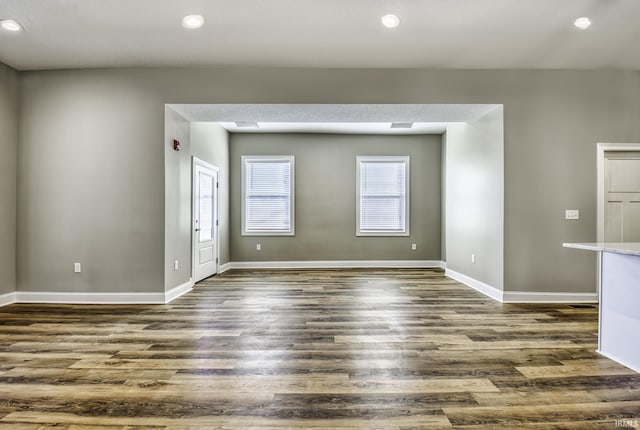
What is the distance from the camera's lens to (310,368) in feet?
8.10

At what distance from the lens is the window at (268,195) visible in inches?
298

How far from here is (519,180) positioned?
4.40 metres

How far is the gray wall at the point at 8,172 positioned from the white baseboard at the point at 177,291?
1.93 meters

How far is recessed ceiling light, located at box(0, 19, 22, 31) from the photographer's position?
347cm

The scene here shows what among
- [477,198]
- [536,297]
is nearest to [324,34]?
[477,198]

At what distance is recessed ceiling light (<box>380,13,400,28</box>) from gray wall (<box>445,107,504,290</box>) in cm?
190

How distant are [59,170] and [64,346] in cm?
252

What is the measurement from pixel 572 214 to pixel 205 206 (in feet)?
17.8

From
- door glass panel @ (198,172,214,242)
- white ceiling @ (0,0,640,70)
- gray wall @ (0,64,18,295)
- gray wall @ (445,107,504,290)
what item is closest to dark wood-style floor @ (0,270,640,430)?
gray wall @ (0,64,18,295)

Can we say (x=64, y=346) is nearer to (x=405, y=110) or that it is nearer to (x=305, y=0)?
(x=305, y=0)

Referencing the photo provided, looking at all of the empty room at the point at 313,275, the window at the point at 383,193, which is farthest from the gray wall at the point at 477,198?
the window at the point at 383,193

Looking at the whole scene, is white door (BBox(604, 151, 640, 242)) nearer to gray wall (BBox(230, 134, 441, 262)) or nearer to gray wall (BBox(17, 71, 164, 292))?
gray wall (BBox(230, 134, 441, 262))

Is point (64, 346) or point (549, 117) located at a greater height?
point (549, 117)

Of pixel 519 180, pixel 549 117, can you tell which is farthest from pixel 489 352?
pixel 549 117
